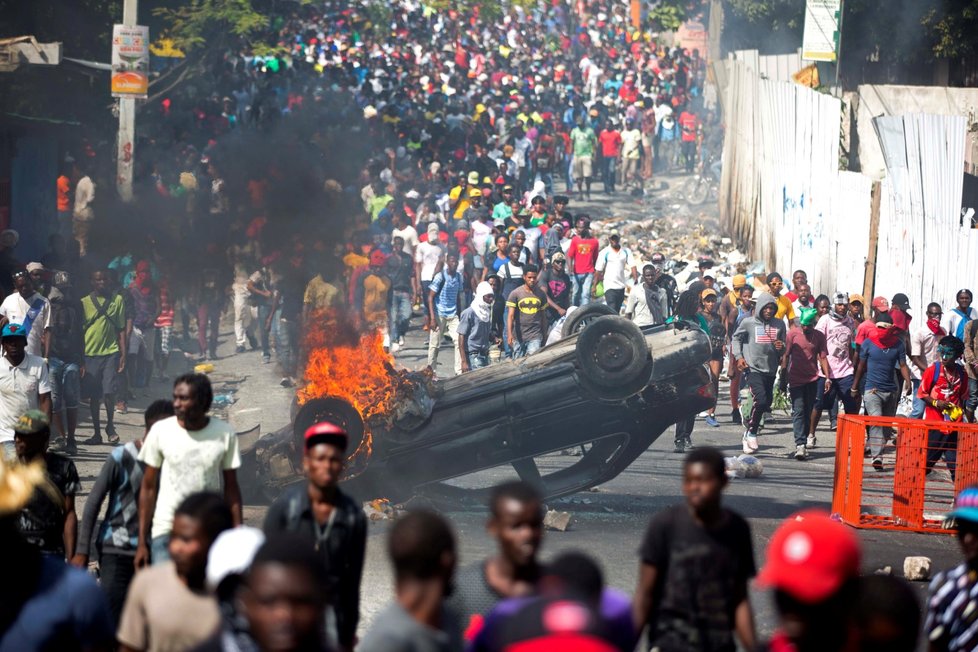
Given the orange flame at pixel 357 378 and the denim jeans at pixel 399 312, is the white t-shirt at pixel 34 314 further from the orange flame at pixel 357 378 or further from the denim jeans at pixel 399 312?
the denim jeans at pixel 399 312

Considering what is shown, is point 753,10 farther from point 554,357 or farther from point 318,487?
point 318,487

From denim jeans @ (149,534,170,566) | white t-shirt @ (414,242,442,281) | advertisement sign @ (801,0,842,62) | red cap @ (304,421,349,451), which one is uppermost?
advertisement sign @ (801,0,842,62)

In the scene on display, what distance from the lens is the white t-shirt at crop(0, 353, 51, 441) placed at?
944 cm

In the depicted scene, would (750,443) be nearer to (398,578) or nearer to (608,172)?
(398,578)

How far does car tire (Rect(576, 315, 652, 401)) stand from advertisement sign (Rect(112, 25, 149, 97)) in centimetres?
847

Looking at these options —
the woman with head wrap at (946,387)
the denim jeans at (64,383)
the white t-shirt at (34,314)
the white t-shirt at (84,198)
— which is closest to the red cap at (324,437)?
the denim jeans at (64,383)

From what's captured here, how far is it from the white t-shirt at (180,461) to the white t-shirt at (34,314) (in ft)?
20.5

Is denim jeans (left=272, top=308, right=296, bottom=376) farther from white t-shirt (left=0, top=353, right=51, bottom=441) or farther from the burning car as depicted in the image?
white t-shirt (left=0, top=353, right=51, bottom=441)

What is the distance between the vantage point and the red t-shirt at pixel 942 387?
12062 mm

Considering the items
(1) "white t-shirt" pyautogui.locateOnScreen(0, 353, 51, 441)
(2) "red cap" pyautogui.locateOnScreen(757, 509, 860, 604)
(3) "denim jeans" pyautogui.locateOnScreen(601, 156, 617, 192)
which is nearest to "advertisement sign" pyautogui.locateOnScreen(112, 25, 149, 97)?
(1) "white t-shirt" pyautogui.locateOnScreen(0, 353, 51, 441)

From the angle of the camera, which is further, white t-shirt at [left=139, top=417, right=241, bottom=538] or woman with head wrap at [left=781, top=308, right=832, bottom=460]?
woman with head wrap at [left=781, top=308, right=832, bottom=460]

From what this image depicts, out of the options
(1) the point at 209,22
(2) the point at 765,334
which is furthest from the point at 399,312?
(1) the point at 209,22

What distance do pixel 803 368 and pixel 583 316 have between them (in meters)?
3.62

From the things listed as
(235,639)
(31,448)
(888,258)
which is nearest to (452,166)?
(888,258)
